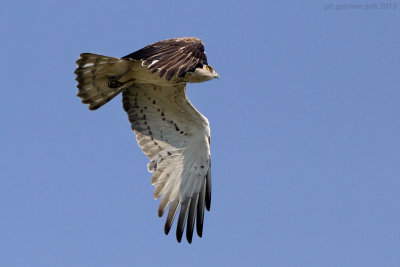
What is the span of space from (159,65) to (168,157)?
10.3 ft

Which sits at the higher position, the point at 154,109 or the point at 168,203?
the point at 154,109

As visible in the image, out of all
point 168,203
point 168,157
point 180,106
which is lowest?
point 168,203

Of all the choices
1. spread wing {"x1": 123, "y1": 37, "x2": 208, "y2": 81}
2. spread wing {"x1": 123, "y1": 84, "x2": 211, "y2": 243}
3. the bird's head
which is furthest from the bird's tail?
the bird's head

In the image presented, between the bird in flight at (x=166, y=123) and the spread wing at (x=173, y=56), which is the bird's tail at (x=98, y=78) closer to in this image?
the bird in flight at (x=166, y=123)

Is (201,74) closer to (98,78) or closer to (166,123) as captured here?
(166,123)

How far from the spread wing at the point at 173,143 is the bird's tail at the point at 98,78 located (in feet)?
2.24

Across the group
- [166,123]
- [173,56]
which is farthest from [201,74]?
[173,56]

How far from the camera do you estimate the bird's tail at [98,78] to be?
36.6 ft

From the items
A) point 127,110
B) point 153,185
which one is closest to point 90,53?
point 127,110

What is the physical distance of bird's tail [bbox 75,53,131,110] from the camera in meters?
11.1

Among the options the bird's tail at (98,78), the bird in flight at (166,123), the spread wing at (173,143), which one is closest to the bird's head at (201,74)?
the bird in flight at (166,123)

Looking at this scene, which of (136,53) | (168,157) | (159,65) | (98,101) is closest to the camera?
(159,65)

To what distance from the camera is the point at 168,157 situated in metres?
12.5

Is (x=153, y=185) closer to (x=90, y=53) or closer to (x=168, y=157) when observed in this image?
(x=168, y=157)
